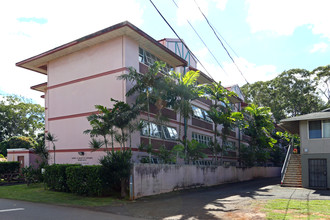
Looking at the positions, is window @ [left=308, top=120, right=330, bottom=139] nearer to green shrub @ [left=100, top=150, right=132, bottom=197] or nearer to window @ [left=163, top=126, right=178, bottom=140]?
window @ [left=163, top=126, right=178, bottom=140]

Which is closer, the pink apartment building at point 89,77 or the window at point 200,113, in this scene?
the pink apartment building at point 89,77

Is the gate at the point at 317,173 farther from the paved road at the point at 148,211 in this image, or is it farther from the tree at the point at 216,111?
the paved road at the point at 148,211

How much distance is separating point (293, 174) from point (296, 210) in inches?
512

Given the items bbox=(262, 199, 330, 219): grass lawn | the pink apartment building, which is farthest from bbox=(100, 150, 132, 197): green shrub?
bbox=(262, 199, 330, 219): grass lawn

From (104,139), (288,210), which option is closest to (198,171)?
(104,139)

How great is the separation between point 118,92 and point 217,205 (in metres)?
10.1

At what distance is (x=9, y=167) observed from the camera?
24.9 metres

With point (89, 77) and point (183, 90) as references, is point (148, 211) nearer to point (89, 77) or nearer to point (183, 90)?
point (183, 90)

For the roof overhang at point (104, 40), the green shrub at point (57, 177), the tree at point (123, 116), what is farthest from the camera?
the roof overhang at point (104, 40)

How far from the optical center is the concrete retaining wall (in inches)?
620

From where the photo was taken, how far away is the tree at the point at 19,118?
4970 centimetres

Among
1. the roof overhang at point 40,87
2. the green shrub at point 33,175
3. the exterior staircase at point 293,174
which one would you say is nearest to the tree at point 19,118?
the roof overhang at point 40,87

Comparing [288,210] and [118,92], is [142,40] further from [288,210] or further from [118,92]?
[288,210]

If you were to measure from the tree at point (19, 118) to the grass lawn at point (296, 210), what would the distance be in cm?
4780
